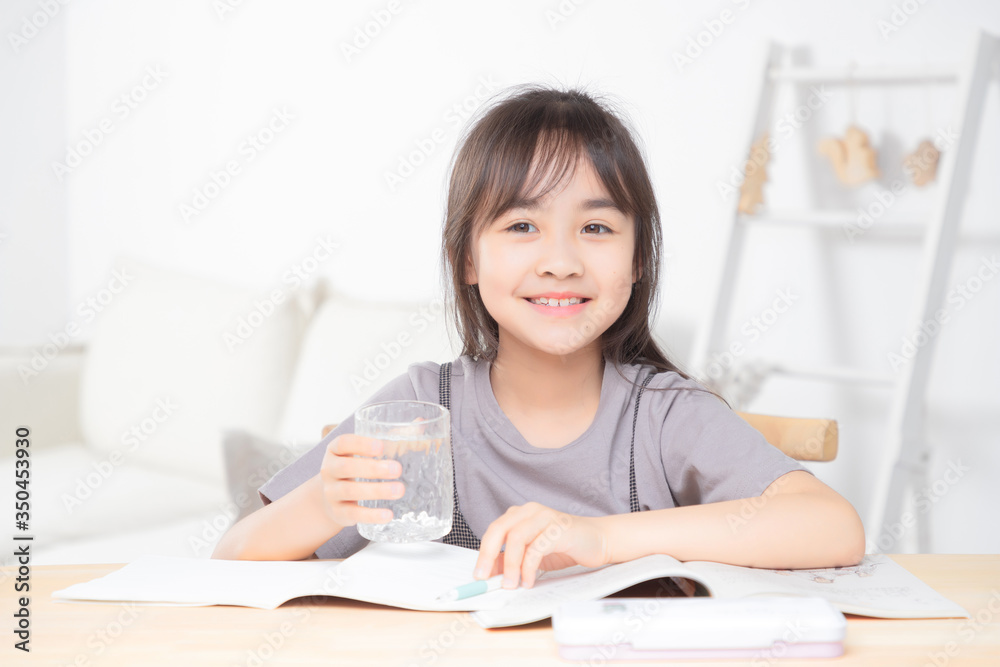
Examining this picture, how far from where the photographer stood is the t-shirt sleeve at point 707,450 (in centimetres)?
83

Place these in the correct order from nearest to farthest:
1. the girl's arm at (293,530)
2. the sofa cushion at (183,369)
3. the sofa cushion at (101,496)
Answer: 1. the girl's arm at (293,530)
2. the sofa cushion at (101,496)
3. the sofa cushion at (183,369)

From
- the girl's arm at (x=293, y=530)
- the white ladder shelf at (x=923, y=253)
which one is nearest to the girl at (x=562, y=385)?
the girl's arm at (x=293, y=530)

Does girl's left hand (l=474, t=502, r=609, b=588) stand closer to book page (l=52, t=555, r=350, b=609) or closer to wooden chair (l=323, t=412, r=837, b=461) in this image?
book page (l=52, t=555, r=350, b=609)

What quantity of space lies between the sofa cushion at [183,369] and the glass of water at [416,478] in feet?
4.85

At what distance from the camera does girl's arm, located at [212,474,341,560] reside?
2.63ft

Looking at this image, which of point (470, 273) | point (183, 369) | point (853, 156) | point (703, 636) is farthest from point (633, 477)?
point (183, 369)

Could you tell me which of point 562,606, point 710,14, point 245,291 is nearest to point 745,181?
point 710,14

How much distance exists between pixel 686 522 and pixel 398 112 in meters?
1.74

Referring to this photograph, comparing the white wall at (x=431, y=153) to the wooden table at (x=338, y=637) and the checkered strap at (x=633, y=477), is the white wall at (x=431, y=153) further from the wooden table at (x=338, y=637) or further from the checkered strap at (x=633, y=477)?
the wooden table at (x=338, y=637)

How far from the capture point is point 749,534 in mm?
706

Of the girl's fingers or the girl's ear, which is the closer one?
the girl's fingers

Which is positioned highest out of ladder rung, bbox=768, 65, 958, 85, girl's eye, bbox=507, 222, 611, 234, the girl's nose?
ladder rung, bbox=768, 65, 958, 85

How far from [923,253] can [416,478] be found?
1.47 m

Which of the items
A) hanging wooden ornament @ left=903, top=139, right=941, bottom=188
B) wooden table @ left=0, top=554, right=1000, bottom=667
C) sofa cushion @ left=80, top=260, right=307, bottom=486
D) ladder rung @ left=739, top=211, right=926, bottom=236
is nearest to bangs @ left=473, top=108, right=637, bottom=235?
wooden table @ left=0, top=554, right=1000, bottom=667
